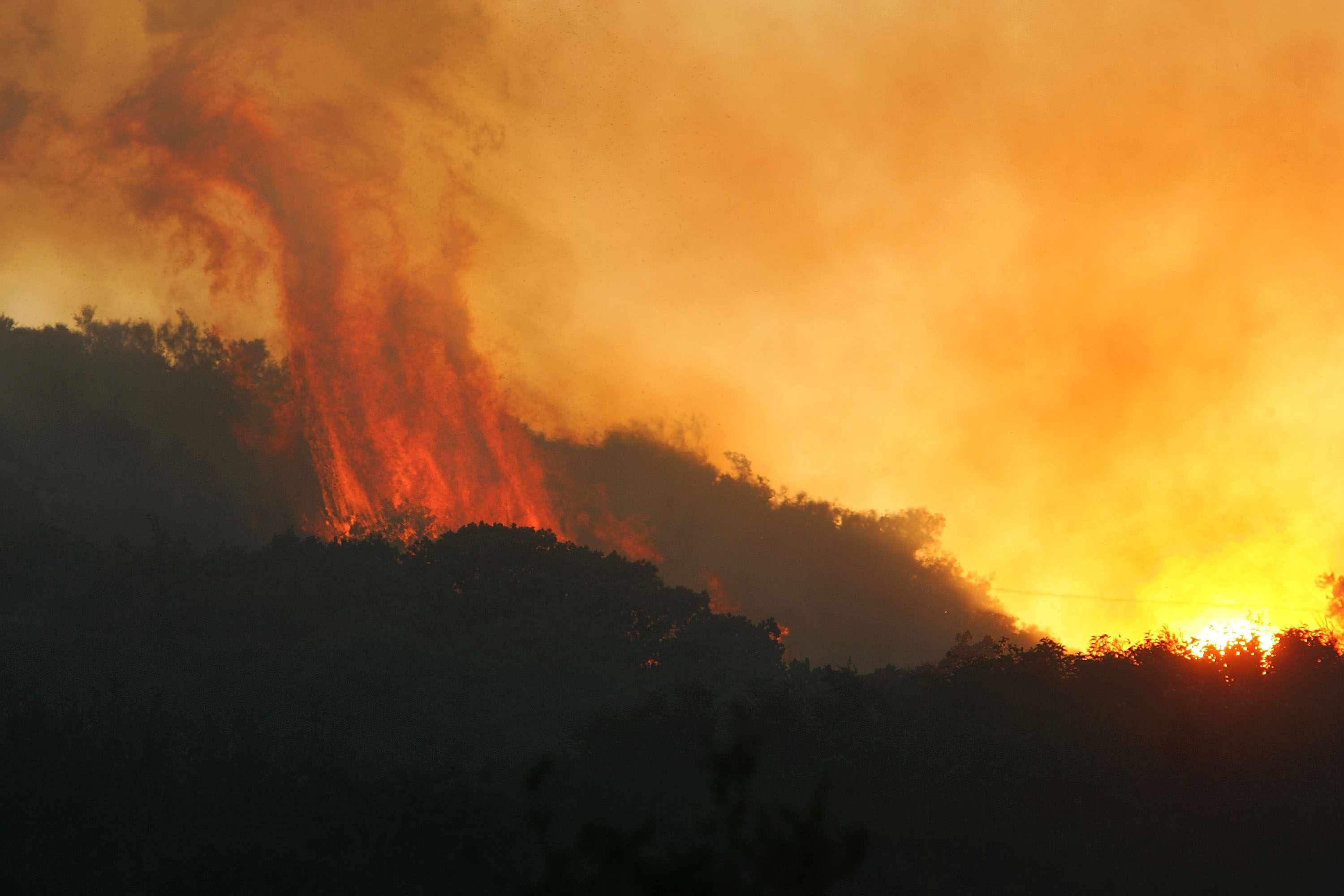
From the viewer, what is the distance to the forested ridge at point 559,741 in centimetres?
2566

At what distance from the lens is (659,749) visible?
1336 inches

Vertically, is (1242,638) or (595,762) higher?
(1242,638)

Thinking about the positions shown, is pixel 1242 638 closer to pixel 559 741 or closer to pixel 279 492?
pixel 559 741

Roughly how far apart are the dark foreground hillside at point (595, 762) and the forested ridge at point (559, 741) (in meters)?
0.09

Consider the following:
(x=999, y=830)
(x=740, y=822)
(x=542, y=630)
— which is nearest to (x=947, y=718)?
(x=999, y=830)

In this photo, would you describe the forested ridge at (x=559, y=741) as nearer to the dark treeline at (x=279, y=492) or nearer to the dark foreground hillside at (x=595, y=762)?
the dark foreground hillside at (x=595, y=762)

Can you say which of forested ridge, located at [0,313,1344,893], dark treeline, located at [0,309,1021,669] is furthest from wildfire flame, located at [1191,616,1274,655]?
dark treeline, located at [0,309,1021,669]

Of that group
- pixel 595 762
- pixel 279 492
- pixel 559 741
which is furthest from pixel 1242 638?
pixel 279 492

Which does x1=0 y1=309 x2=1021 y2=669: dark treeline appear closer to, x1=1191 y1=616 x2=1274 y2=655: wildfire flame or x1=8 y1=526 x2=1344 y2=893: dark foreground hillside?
x1=8 y1=526 x2=1344 y2=893: dark foreground hillside

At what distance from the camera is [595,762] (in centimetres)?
3372

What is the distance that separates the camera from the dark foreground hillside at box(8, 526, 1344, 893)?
25703 millimetres

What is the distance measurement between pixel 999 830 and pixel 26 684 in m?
30.2

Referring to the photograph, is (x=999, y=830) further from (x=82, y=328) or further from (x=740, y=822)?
(x=82, y=328)

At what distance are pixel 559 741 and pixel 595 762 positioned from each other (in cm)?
390
